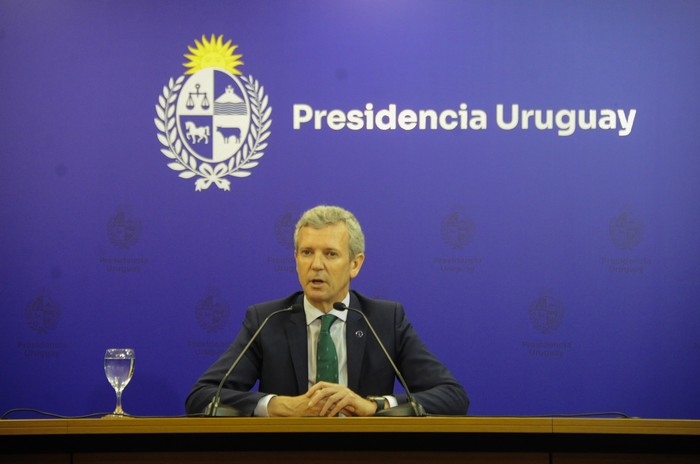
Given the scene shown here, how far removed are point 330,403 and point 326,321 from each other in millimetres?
529

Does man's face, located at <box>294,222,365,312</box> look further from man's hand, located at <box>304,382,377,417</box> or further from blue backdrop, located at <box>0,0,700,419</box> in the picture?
blue backdrop, located at <box>0,0,700,419</box>

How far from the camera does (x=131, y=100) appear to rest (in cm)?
435

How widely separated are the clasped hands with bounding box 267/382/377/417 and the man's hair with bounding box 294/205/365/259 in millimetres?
732

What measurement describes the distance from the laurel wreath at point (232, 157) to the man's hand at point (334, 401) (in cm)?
195

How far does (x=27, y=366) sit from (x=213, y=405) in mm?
2300

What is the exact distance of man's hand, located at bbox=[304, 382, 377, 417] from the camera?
8.32 feet

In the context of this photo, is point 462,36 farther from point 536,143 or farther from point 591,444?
point 591,444

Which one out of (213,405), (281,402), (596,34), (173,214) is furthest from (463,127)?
(213,405)

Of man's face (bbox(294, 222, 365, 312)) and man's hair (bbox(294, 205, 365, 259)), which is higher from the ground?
man's hair (bbox(294, 205, 365, 259))
